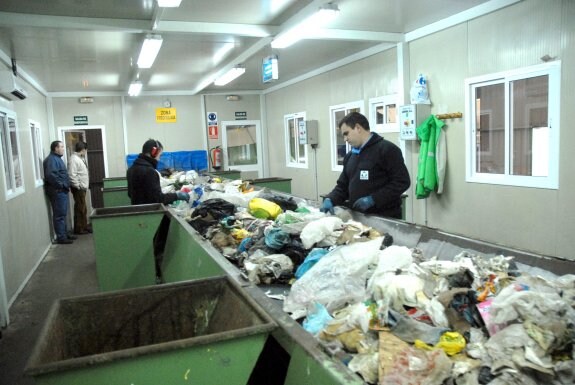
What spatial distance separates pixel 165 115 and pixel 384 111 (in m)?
5.85

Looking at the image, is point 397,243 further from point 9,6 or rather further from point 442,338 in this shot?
point 9,6

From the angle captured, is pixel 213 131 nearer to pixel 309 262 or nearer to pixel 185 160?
pixel 185 160

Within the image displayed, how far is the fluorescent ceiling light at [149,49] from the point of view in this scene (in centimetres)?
530

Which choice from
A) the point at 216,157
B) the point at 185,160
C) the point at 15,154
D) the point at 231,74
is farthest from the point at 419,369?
the point at 216,157

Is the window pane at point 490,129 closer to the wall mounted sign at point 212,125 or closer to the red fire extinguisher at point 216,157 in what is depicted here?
the red fire extinguisher at point 216,157

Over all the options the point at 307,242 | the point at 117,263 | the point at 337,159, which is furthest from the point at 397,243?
the point at 337,159

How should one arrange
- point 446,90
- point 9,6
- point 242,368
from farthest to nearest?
1. point 446,90
2. point 9,6
3. point 242,368

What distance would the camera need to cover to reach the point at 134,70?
7.93m

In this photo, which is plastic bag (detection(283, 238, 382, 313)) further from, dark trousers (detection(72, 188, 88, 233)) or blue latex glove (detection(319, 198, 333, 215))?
dark trousers (detection(72, 188, 88, 233))

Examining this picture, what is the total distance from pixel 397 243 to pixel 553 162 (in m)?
2.31

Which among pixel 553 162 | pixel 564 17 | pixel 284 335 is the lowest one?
pixel 284 335

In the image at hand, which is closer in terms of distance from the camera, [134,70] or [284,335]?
[284,335]

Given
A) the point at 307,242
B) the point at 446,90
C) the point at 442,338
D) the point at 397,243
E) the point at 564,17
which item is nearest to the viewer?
the point at 442,338

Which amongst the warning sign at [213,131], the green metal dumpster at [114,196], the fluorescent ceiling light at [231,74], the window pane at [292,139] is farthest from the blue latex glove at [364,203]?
the warning sign at [213,131]
